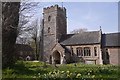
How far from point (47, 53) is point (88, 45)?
11.8 metres

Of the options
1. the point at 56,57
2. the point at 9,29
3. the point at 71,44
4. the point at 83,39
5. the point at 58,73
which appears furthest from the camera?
the point at 56,57

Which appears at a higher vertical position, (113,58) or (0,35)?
(0,35)

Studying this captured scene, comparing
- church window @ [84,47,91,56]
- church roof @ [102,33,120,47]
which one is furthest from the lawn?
church window @ [84,47,91,56]

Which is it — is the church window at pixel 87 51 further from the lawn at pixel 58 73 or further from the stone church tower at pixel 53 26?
the lawn at pixel 58 73

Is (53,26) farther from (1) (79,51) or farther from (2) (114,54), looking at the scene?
(2) (114,54)

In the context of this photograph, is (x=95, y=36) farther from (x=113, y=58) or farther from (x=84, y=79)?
(x=84, y=79)

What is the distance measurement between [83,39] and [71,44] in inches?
128

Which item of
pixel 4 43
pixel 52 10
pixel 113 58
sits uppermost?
pixel 52 10

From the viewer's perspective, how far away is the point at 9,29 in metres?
A: 12.2

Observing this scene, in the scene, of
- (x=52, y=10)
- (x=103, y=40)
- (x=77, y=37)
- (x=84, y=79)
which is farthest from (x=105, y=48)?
(x=84, y=79)

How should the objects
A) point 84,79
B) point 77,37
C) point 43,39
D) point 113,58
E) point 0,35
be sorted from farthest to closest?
point 43,39 → point 77,37 → point 113,58 → point 0,35 → point 84,79

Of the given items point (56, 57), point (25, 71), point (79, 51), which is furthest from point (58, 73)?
point (56, 57)

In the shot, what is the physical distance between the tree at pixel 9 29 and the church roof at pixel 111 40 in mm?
38161

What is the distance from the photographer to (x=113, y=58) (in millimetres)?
48469
